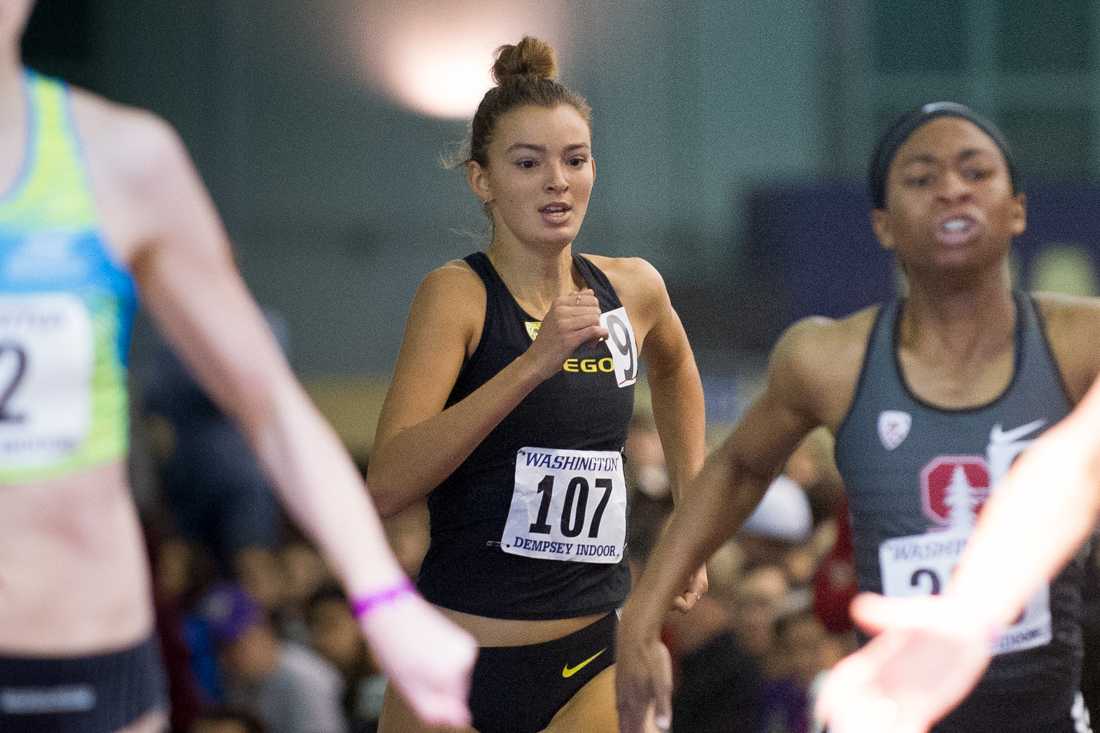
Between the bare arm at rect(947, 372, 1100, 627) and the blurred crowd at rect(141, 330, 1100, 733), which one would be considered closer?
the bare arm at rect(947, 372, 1100, 627)

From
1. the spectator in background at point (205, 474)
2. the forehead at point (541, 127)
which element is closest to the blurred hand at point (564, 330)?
the forehead at point (541, 127)

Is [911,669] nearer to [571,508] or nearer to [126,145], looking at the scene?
[571,508]

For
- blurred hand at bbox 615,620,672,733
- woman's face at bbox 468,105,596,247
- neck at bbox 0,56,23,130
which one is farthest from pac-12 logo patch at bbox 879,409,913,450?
neck at bbox 0,56,23,130

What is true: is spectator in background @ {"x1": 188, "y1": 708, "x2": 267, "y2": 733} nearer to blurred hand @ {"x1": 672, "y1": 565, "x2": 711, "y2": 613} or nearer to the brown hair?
blurred hand @ {"x1": 672, "y1": 565, "x2": 711, "y2": 613}

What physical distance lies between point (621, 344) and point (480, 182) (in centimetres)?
52

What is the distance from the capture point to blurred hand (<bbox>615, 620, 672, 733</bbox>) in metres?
3.52

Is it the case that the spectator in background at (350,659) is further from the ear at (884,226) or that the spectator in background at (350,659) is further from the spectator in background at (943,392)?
the ear at (884,226)

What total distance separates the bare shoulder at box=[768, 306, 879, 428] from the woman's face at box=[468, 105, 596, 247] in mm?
786

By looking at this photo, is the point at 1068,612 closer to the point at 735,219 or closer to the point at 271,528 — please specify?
the point at 271,528

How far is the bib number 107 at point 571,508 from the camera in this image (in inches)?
161

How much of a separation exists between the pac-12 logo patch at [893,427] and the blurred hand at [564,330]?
0.63 m

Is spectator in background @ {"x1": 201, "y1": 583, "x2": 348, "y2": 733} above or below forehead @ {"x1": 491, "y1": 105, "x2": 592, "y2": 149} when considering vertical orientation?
below

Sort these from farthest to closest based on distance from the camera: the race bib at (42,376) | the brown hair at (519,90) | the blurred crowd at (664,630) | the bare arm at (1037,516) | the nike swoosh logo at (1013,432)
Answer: the blurred crowd at (664,630) → the brown hair at (519,90) → the nike swoosh logo at (1013,432) → the bare arm at (1037,516) → the race bib at (42,376)

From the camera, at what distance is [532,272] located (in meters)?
4.25
